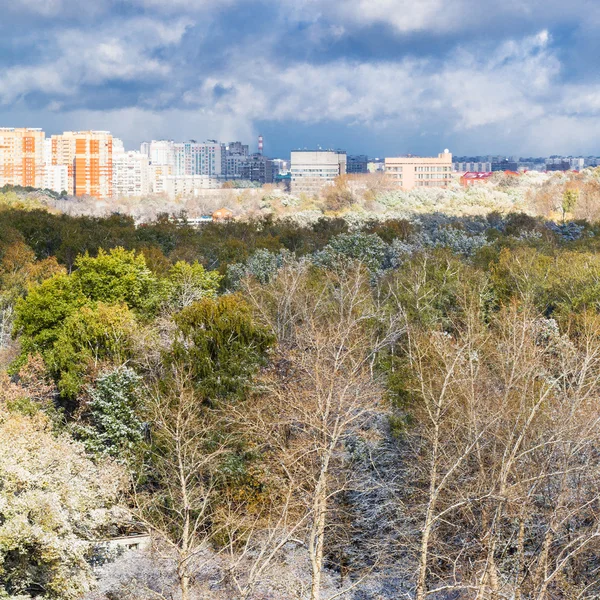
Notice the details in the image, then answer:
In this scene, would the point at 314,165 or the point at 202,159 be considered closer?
the point at 314,165

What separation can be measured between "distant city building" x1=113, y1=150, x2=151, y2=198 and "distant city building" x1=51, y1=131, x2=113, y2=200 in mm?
2579

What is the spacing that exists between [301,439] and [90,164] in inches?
3947

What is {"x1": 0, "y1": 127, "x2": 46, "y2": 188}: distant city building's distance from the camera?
110m

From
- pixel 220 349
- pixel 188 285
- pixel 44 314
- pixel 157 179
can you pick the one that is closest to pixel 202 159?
pixel 157 179

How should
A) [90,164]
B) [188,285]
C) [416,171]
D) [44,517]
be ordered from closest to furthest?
[44,517] < [188,285] < [90,164] < [416,171]

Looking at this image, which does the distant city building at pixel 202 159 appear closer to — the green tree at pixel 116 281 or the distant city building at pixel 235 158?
the distant city building at pixel 235 158

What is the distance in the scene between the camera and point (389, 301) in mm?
26078

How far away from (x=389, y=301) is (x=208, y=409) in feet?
30.6

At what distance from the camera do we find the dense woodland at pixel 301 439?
14.1 metres

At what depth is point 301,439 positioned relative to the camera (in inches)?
659

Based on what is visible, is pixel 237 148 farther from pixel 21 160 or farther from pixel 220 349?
pixel 220 349

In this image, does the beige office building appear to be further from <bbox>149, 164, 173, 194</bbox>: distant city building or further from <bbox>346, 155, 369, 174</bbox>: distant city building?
<bbox>346, 155, 369, 174</bbox>: distant city building

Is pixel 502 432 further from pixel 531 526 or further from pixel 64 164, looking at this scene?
pixel 64 164

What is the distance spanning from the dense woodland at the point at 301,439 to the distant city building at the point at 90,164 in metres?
87.1
